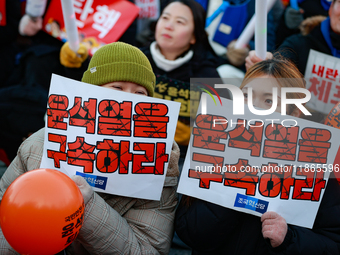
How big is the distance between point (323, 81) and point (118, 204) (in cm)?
188

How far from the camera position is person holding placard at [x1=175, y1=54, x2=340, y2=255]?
1626mm

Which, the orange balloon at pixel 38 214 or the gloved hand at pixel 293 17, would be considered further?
the gloved hand at pixel 293 17

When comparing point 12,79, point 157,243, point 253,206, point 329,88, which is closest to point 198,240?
point 157,243

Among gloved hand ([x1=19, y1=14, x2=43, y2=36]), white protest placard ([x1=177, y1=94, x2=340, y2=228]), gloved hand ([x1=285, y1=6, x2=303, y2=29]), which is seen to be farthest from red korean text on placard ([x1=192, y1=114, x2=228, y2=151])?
gloved hand ([x1=19, y1=14, x2=43, y2=36])

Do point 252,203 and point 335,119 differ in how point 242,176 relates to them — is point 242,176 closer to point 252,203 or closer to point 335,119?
point 252,203

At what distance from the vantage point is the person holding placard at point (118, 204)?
1579mm

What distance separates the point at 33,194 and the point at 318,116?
80.5 inches

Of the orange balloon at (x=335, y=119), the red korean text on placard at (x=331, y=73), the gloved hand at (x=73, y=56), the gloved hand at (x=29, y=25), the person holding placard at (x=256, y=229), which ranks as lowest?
the person holding placard at (x=256, y=229)

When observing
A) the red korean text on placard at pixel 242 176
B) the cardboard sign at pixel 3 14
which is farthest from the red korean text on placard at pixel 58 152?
the cardboard sign at pixel 3 14

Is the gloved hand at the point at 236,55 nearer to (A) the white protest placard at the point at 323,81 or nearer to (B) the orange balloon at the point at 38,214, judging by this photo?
(A) the white protest placard at the point at 323,81

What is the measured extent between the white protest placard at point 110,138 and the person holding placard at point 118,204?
100 millimetres

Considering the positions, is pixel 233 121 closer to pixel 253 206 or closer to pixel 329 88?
pixel 253 206

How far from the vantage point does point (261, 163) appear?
171 centimetres

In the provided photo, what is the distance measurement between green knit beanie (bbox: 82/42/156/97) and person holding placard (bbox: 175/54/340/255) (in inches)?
22.8
